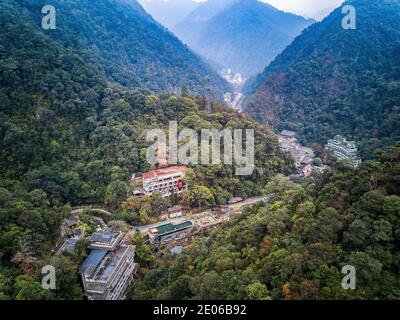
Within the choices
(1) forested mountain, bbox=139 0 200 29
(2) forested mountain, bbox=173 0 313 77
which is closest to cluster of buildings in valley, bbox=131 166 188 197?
(2) forested mountain, bbox=173 0 313 77

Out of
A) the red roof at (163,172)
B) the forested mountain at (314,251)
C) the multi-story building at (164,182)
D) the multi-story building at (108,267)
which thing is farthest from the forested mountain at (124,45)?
the forested mountain at (314,251)

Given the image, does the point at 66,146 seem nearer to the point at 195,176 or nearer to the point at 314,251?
the point at 195,176

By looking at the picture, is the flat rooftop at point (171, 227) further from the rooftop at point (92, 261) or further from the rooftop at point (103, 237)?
the rooftop at point (92, 261)

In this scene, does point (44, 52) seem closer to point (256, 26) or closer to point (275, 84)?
point (275, 84)

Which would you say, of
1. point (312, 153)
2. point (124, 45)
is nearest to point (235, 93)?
point (124, 45)

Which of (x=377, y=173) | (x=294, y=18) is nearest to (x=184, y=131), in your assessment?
(x=377, y=173)

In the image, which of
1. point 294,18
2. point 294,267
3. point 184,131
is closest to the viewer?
point 294,267
